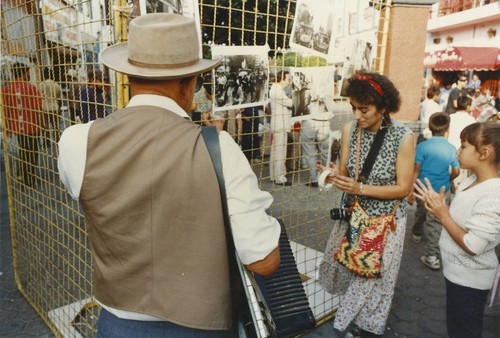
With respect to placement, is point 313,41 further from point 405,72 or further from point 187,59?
point 405,72

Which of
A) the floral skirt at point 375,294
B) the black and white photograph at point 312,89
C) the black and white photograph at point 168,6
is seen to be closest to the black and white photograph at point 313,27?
the black and white photograph at point 312,89

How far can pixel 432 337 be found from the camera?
3.18 metres

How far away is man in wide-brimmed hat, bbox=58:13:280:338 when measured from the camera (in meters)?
1.31

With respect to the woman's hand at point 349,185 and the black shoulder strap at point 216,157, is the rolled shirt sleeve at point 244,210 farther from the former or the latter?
the woman's hand at point 349,185

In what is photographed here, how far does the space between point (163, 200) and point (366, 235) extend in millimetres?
1744

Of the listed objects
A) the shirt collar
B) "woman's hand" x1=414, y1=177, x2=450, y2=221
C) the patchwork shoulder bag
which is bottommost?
the patchwork shoulder bag

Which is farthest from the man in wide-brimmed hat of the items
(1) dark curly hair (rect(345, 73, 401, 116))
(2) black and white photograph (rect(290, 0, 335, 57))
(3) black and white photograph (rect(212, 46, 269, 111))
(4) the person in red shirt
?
(4) the person in red shirt

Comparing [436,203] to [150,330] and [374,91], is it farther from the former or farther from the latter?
[150,330]

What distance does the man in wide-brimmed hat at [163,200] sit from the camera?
4.29ft

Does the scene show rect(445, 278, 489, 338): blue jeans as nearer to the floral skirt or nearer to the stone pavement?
the floral skirt

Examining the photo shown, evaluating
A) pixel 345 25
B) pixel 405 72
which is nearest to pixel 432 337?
pixel 345 25

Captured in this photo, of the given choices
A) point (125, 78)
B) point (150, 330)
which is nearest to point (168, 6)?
point (125, 78)

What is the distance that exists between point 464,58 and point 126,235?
19.4m

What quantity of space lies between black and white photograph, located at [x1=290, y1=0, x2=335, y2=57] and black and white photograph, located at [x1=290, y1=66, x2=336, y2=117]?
0.13 m
